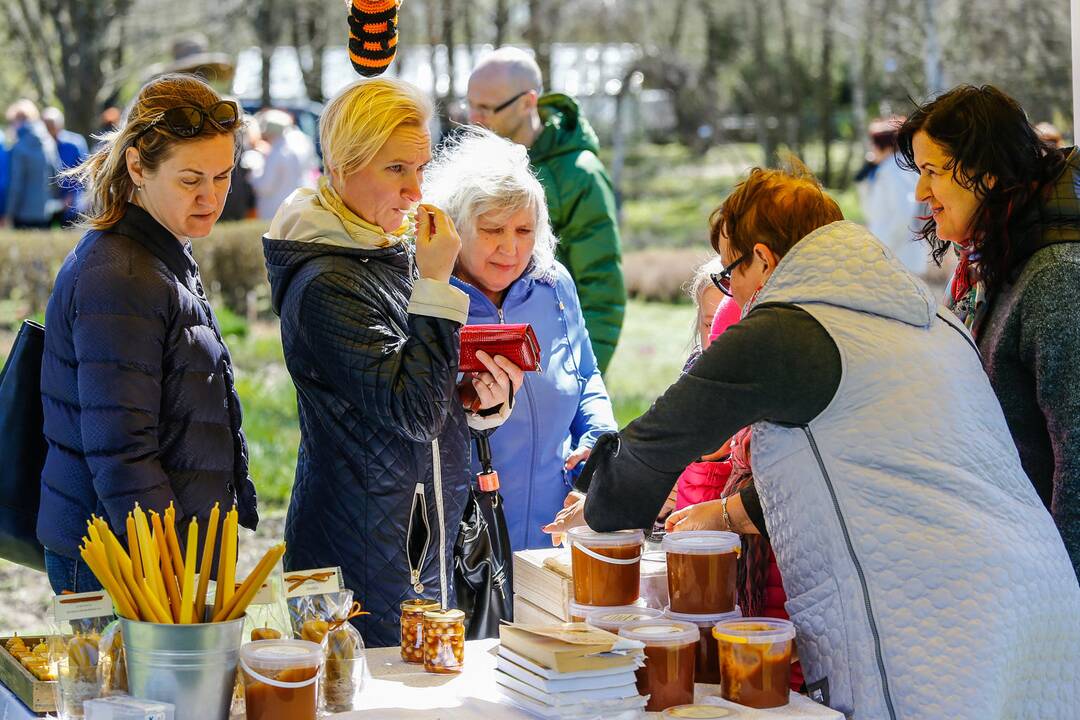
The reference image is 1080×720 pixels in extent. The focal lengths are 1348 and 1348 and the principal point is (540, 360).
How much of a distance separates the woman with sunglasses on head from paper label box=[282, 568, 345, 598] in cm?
40

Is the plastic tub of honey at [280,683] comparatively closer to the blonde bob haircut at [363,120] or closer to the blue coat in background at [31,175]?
the blonde bob haircut at [363,120]

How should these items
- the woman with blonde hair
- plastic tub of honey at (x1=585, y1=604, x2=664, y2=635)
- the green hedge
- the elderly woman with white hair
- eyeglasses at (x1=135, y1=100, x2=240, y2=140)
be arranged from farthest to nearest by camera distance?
A: 1. the green hedge
2. the elderly woman with white hair
3. eyeglasses at (x1=135, y1=100, x2=240, y2=140)
4. the woman with blonde hair
5. plastic tub of honey at (x1=585, y1=604, x2=664, y2=635)

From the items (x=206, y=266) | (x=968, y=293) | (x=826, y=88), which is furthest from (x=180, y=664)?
(x=826, y=88)

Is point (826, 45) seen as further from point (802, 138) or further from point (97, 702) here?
point (97, 702)

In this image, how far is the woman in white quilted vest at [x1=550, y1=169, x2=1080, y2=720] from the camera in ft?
6.38

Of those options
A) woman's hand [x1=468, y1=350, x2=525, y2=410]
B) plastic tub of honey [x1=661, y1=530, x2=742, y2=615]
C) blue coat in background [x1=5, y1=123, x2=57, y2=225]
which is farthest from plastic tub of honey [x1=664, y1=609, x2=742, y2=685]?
blue coat in background [x1=5, y1=123, x2=57, y2=225]

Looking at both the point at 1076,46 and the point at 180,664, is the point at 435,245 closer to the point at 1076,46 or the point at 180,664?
the point at 180,664

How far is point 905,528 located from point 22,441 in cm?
162

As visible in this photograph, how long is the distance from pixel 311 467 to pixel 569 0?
487 inches

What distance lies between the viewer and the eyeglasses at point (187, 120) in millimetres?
2420

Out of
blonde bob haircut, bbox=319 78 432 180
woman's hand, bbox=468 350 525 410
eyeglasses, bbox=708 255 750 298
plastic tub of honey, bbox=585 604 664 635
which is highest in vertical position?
blonde bob haircut, bbox=319 78 432 180

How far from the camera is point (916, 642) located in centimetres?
194

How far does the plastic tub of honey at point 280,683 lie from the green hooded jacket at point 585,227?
2.47 metres

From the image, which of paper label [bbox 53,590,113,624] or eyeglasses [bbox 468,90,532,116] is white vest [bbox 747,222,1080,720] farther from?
eyeglasses [bbox 468,90,532,116]
